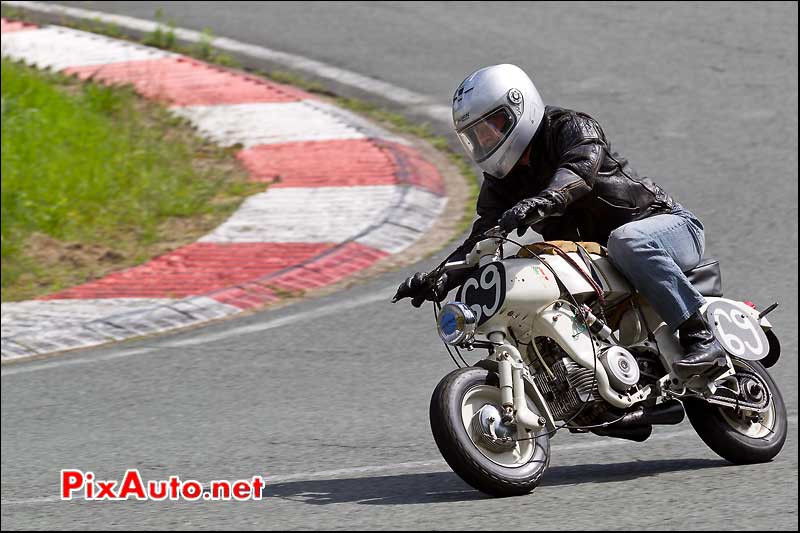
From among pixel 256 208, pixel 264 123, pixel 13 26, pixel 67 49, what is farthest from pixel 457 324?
pixel 13 26

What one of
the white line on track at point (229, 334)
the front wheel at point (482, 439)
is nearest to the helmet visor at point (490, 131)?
the front wheel at point (482, 439)

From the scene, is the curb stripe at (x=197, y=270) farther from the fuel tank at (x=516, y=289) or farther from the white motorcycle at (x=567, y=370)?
the fuel tank at (x=516, y=289)

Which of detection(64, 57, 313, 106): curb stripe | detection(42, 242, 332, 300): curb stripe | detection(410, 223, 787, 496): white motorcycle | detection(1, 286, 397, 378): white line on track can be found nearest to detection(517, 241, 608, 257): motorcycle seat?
detection(410, 223, 787, 496): white motorcycle

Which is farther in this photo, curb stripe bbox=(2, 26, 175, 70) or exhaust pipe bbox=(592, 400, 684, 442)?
curb stripe bbox=(2, 26, 175, 70)

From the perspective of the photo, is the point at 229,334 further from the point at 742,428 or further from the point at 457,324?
the point at 742,428

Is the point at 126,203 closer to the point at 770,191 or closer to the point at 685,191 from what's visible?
the point at 685,191

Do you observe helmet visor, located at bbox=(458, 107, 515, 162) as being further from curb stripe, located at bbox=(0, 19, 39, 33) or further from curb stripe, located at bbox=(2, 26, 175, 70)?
curb stripe, located at bbox=(0, 19, 39, 33)

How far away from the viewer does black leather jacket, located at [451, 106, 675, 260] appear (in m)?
4.83

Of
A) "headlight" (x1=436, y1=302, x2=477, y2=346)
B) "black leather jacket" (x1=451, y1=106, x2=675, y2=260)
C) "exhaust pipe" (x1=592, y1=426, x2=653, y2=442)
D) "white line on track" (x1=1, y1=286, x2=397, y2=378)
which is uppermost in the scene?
"black leather jacket" (x1=451, y1=106, x2=675, y2=260)

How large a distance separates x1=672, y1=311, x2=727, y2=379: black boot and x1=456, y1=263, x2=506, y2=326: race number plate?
782mm

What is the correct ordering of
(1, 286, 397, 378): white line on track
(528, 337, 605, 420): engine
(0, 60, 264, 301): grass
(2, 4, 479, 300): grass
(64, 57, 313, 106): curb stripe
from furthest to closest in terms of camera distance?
(64, 57, 313, 106): curb stripe, (0, 60, 264, 301): grass, (2, 4, 479, 300): grass, (1, 286, 397, 378): white line on track, (528, 337, 605, 420): engine

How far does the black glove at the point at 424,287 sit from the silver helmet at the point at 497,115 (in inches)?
18.6

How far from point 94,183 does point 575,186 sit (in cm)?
559

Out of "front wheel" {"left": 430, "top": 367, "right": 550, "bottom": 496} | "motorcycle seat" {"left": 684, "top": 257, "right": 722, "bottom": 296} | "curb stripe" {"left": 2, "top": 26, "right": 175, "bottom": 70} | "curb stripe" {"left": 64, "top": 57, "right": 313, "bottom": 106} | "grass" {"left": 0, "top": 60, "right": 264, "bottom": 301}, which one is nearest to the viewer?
"front wheel" {"left": 430, "top": 367, "right": 550, "bottom": 496}
